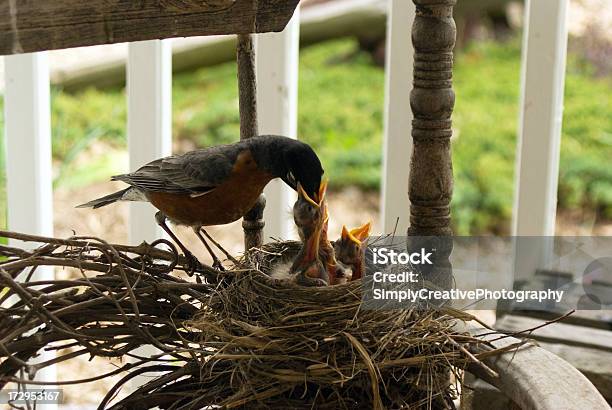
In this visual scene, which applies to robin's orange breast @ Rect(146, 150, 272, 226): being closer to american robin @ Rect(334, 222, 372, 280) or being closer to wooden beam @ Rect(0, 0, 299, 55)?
american robin @ Rect(334, 222, 372, 280)

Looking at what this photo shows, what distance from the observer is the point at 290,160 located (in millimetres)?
1769

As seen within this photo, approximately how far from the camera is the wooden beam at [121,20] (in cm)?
135

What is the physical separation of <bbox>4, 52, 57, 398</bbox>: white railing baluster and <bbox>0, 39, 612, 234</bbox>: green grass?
4.73 ft

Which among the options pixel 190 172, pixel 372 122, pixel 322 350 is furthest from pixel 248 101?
pixel 372 122

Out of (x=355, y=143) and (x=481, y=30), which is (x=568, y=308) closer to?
(x=355, y=143)

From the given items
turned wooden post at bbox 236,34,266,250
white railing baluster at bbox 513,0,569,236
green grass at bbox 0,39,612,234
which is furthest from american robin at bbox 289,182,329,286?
green grass at bbox 0,39,612,234

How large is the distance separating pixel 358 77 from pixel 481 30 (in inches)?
31.5

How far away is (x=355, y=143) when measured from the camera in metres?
4.63

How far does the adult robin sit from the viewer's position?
183 cm

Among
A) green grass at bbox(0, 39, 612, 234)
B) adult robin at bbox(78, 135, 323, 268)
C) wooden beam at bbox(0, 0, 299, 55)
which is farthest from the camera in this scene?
green grass at bbox(0, 39, 612, 234)

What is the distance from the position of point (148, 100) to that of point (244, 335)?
1.01 metres

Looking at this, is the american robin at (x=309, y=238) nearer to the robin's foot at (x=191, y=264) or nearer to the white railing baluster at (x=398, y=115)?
the robin's foot at (x=191, y=264)

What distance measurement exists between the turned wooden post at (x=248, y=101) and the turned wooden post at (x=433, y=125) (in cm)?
39

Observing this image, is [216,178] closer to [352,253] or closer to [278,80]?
[352,253]
